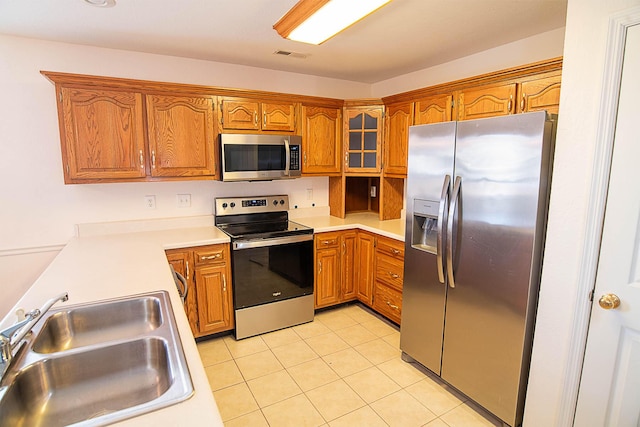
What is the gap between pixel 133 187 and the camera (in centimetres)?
292

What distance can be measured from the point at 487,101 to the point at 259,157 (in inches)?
72.6

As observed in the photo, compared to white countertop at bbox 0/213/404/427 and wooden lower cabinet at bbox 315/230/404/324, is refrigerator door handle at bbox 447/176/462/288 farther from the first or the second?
wooden lower cabinet at bbox 315/230/404/324

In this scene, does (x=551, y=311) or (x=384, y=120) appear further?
(x=384, y=120)

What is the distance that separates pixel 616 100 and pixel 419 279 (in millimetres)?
1425

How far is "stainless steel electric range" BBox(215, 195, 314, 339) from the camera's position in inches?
112

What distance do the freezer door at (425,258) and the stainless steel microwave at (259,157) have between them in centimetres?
118

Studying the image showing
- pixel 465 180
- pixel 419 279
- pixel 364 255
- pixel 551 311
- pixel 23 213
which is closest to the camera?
pixel 551 311

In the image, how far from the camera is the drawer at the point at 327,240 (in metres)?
3.19

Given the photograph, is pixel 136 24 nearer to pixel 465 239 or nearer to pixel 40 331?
pixel 40 331

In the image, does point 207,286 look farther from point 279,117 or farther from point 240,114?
point 279,117

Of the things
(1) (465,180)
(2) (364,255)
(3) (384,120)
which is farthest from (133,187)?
(1) (465,180)

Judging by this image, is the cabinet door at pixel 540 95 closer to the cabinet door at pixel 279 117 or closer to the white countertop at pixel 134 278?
the cabinet door at pixel 279 117

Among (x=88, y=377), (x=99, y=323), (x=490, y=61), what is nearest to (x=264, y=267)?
(x=99, y=323)

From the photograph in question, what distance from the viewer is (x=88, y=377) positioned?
1.15 m
